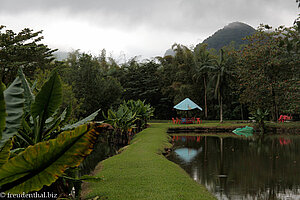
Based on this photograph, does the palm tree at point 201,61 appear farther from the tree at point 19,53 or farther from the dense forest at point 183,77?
the tree at point 19,53

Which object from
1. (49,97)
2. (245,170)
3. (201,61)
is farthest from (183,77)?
(49,97)

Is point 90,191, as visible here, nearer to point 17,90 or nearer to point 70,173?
point 70,173

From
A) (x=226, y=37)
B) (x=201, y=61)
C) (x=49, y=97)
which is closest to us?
(x=49, y=97)

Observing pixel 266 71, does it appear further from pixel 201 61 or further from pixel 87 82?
pixel 87 82

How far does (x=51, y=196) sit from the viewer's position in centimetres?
294

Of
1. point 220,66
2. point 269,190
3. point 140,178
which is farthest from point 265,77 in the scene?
point 140,178

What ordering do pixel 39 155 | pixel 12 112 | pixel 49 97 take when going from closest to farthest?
pixel 39 155, pixel 12 112, pixel 49 97

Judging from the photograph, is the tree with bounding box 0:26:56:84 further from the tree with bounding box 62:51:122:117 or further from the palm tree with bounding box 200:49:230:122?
the palm tree with bounding box 200:49:230:122

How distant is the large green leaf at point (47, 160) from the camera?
56.8 inches

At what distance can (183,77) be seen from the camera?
25766 mm

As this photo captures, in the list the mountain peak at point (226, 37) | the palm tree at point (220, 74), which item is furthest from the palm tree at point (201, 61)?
the mountain peak at point (226, 37)

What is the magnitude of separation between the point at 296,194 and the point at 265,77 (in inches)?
605

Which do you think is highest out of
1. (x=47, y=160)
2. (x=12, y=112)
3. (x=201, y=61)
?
(x=201, y=61)

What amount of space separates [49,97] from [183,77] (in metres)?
23.9
